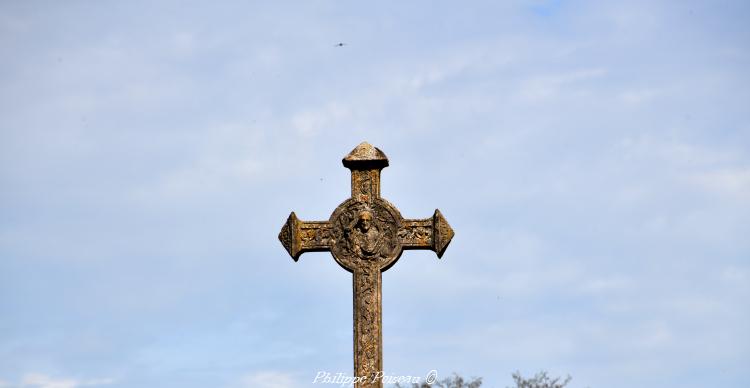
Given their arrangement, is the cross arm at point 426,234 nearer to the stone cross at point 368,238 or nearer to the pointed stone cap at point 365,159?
the stone cross at point 368,238

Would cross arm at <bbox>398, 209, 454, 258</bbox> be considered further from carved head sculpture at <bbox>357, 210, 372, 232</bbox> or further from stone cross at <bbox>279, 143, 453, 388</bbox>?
carved head sculpture at <bbox>357, 210, 372, 232</bbox>

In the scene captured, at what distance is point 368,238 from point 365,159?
2.43 ft

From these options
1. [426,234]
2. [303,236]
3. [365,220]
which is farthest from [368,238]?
[303,236]

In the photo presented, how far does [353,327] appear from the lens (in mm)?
15977

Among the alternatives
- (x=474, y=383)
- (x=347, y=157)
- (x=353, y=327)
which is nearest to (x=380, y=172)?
(x=347, y=157)

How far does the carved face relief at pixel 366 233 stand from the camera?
16047mm

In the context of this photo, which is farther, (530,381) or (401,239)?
(530,381)

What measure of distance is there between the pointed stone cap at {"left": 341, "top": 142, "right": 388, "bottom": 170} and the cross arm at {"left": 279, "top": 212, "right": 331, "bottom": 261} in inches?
24.0

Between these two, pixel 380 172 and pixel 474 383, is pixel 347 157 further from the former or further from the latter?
pixel 474 383

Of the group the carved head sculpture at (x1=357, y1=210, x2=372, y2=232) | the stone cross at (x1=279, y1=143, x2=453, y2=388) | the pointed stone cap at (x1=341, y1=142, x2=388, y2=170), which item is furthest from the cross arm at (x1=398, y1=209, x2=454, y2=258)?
the pointed stone cap at (x1=341, y1=142, x2=388, y2=170)

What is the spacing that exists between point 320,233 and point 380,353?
128 cm

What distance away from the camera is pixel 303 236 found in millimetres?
16297

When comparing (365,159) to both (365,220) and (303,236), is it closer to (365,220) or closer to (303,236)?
(365,220)

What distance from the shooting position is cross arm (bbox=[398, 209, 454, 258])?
16.1m
